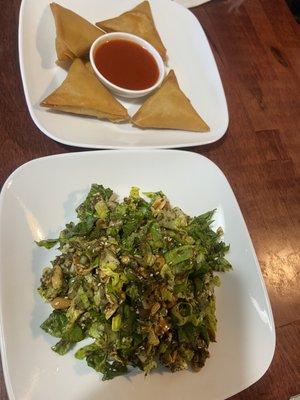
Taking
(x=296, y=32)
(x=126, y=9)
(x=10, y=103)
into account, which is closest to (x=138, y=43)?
(x=126, y=9)

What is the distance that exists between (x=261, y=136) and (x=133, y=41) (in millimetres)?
645

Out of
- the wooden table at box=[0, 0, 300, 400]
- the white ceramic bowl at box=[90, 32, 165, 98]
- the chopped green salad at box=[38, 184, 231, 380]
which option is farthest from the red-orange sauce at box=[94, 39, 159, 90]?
the chopped green salad at box=[38, 184, 231, 380]

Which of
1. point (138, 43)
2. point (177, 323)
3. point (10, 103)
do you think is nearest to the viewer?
point (177, 323)

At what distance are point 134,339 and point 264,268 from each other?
0.59 meters

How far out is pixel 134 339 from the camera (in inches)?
41.2

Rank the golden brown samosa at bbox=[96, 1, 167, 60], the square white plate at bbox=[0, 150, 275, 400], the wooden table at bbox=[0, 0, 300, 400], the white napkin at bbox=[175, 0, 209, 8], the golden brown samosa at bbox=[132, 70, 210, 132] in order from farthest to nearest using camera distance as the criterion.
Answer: the white napkin at bbox=[175, 0, 209, 8] → the golden brown samosa at bbox=[96, 1, 167, 60] → the golden brown samosa at bbox=[132, 70, 210, 132] → the wooden table at bbox=[0, 0, 300, 400] → the square white plate at bbox=[0, 150, 275, 400]

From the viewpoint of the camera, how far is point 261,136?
1691mm

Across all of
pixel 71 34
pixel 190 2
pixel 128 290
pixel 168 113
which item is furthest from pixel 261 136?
pixel 128 290

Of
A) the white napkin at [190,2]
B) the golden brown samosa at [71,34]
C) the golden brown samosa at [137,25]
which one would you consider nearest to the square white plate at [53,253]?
the golden brown samosa at [71,34]

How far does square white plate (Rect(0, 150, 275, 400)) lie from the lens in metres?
1.00

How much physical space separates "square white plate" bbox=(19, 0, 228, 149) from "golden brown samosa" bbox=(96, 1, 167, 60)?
7 centimetres

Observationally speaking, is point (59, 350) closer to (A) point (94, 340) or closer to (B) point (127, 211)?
(A) point (94, 340)

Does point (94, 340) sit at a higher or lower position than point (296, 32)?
higher

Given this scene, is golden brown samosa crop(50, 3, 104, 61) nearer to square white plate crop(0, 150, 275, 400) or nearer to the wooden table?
the wooden table
